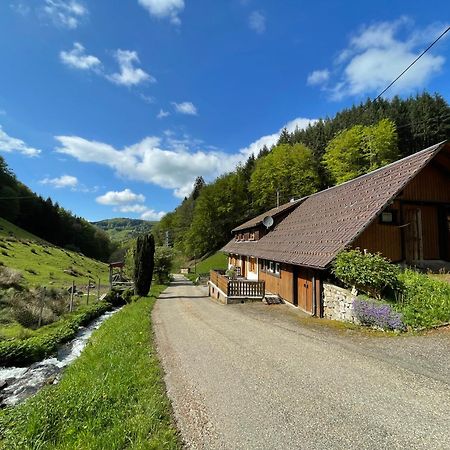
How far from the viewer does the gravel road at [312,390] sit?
13.4 ft

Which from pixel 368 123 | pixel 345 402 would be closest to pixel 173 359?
pixel 345 402

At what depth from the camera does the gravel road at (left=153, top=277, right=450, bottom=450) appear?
13.4 feet

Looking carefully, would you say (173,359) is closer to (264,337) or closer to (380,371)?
(264,337)

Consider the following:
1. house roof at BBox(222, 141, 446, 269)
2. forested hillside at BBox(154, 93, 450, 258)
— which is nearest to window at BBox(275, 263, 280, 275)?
house roof at BBox(222, 141, 446, 269)

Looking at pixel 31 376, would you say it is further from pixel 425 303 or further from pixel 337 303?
pixel 425 303

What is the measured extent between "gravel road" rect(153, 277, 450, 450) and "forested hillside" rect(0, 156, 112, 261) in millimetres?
70844

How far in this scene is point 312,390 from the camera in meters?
5.41

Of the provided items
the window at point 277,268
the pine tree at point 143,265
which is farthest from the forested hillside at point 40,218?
the window at point 277,268

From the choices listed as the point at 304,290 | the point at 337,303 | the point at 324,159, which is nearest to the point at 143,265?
the point at 304,290

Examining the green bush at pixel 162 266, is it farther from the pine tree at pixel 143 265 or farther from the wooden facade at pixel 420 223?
the wooden facade at pixel 420 223

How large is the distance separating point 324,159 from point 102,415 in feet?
187

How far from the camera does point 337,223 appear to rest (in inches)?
548

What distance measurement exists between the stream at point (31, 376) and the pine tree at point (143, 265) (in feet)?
41.0

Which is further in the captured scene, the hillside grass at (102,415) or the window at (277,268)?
the window at (277,268)
